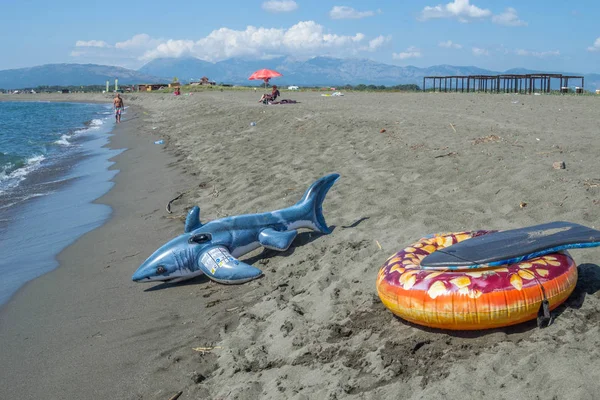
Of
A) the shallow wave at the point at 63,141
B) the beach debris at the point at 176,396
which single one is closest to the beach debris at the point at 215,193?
the beach debris at the point at 176,396

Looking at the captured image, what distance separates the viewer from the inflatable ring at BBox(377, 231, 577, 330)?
4.19 m

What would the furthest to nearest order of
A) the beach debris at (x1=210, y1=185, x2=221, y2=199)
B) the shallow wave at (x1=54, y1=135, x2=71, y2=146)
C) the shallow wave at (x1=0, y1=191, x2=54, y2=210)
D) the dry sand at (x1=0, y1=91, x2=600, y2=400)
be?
the shallow wave at (x1=54, y1=135, x2=71, y2=146)
the shallow wave at (x1=0, y1=191, x2=54, y2=210)
the beach debris at (x1=210, y1=185, x2=221, y2=199)
the dry sand at (x1=0, y1=91, x2=600, y2=400)

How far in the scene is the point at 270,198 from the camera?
9578mm

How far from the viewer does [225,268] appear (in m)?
6.61

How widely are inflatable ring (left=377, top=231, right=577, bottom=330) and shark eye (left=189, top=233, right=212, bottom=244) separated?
3.00 m

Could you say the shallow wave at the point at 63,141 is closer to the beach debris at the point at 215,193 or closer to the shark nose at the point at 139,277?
the beach debris at the point at 215,193

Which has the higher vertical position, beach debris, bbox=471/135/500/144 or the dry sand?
beach debris, bbox=471/135/500/144

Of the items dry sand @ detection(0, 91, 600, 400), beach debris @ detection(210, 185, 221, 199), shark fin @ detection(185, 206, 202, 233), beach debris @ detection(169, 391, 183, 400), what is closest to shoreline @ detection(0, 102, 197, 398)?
dry sand @ detection(0, 91, 600, 400)

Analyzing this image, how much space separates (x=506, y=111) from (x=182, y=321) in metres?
14.9

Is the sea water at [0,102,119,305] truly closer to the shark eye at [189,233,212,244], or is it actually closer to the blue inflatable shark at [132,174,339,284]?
the blue inflatable shark at [132,174,339,284]

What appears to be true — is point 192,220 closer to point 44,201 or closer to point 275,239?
point 275,239

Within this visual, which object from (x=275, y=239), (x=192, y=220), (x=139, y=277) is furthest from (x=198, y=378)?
(x=192, y=220)

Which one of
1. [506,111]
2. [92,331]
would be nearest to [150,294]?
[92,331]

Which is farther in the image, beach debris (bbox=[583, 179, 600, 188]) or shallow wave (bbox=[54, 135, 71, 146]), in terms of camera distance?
shallow wave (bbox=[54, 135, 71, 146])
